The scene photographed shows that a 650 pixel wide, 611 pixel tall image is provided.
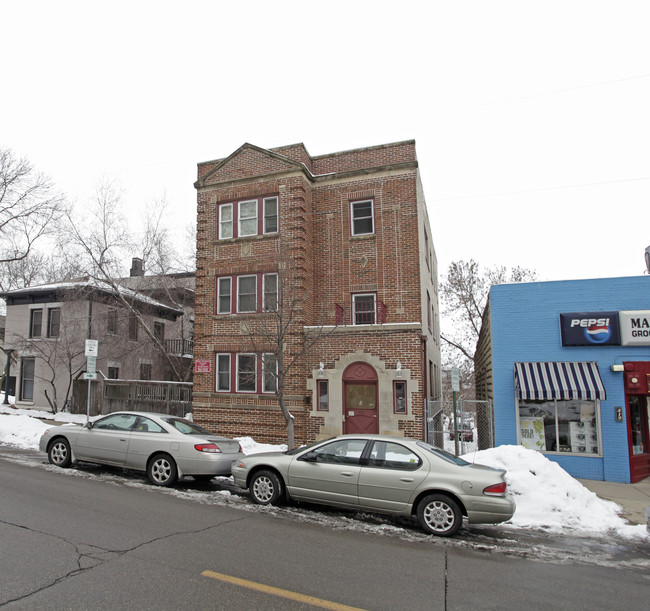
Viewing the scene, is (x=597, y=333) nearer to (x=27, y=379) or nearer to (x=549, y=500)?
(x=549, y=500)

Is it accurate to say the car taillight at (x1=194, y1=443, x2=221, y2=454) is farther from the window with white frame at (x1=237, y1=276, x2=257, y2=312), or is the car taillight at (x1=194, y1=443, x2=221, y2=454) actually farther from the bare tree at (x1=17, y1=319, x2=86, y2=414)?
the bare tree at (x1=17, y1=319, x2=86, y2=414)

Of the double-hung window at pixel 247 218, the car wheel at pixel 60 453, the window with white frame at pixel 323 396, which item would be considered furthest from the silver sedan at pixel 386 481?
the double-hung window at pixel 247 218

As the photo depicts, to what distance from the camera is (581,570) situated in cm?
582

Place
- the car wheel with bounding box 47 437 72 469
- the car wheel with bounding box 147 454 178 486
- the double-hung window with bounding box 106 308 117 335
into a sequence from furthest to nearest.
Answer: the double-hung window with bounding box 106 308 117 335
the car wheel with bounding box 47 437 72 469
the car wheel with bounding box 147 454 178 486

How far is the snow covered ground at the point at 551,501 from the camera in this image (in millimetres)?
7738

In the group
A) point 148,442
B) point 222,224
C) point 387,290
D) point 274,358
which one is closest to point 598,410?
point 387,290

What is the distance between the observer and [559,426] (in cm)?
1225

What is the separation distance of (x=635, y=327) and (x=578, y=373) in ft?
5.92

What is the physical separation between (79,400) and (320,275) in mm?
14261

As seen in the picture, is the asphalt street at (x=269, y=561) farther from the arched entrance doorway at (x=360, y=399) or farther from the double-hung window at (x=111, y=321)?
the double-hung window at (x=111, y=321)

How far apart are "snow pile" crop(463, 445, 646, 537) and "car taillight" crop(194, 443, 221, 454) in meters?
5.40

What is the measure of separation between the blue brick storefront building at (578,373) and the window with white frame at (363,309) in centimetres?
427

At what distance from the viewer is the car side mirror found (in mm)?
8031

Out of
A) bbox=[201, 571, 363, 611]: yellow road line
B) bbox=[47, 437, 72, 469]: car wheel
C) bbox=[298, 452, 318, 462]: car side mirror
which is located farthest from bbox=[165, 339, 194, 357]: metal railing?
bbox=[201, 571, 363, 611]: yellow road line
